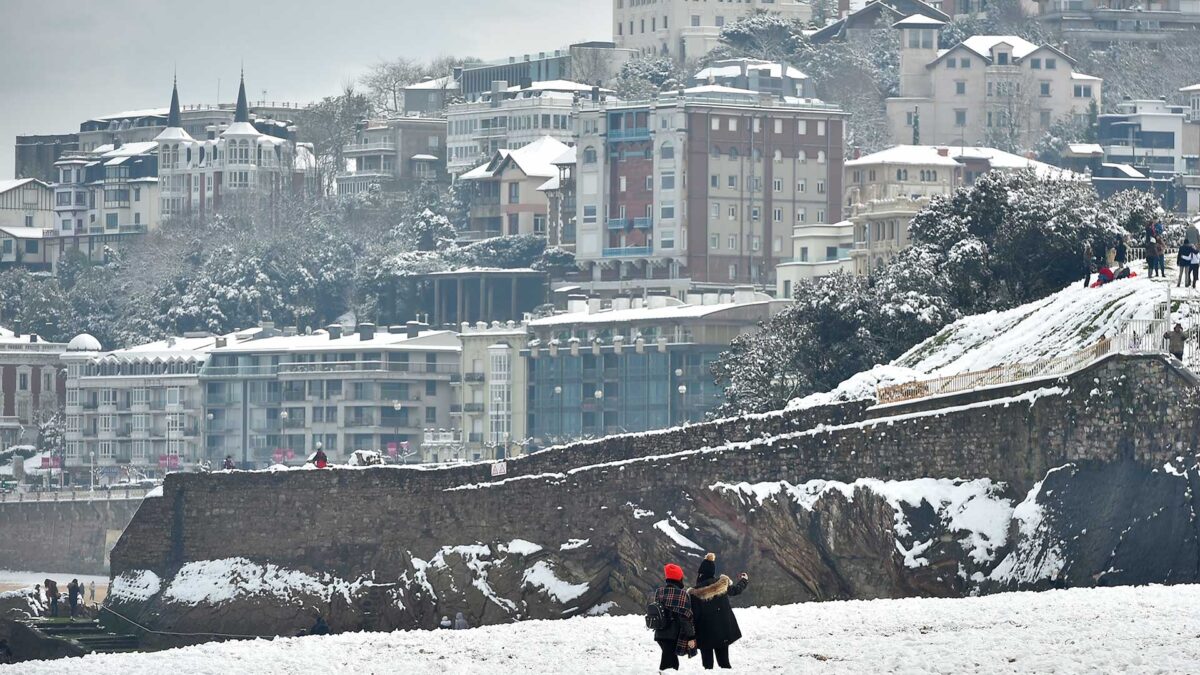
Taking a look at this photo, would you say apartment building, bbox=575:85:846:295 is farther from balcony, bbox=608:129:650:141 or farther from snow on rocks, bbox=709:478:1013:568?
snow on rocks, bbox=709:478:1013:568

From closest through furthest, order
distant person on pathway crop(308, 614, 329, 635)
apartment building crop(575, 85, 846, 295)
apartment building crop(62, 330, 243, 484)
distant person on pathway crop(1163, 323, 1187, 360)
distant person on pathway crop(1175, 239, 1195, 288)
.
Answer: distant person on pathway crop(1163, 323, 1187, 360)
distant person on pathway crop(1175, 239, 1195, 288)
distant person on pathway crop(308, 614, 329, 635)
apartment building crop(62, 330, 243, 484)
apartment building crop(575, 85, 846, 295)

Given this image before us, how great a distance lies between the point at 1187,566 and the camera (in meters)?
42.6

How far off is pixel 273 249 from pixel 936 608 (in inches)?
5968

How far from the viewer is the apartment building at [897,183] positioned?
134625 mm

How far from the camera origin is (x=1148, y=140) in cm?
19425

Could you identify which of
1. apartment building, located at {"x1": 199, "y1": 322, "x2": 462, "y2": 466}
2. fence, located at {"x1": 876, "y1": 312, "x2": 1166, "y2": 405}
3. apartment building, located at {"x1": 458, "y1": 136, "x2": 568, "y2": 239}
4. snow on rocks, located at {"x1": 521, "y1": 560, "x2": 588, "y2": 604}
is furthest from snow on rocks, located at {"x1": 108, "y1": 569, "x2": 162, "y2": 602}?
apartment building, located at {"x1": 458, "y1": 136, "x2": 568, "y2": 239}

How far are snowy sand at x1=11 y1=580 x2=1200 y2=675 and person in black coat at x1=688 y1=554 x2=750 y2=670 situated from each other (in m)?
0.61

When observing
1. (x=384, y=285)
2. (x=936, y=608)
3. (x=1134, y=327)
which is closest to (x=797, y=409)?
(x=1134, y=327)

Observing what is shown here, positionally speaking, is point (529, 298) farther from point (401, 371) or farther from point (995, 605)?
point (995, 605)

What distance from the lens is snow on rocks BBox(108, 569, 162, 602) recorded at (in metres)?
64.1

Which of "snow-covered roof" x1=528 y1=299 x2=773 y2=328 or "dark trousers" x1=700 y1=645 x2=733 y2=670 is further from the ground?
"snow-covered roof" x1=528 y1=299 x2=773 y2=328

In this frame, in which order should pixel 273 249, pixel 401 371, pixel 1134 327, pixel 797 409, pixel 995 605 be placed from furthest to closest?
pixel 273 249
pixel 401 371
pixel 797 409
pixel 1134 327
pixel 995 605

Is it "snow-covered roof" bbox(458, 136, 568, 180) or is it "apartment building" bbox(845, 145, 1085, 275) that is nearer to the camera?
"apartment building" bbox(845, 145, 1085, 275)

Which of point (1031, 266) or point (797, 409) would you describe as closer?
point (797, 409)
